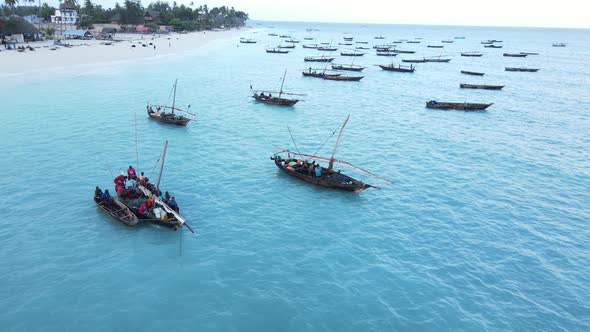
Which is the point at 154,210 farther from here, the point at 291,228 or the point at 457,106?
the point at 457,106

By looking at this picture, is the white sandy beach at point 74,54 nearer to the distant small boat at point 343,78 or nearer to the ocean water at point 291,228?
the ocean water at point 291,228

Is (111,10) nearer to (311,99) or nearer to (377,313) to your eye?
(311,99)

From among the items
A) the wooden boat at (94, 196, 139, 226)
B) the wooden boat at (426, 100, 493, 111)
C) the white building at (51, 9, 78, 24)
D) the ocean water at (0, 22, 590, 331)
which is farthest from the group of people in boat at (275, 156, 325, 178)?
the white building at (51, 9, 78, 24)

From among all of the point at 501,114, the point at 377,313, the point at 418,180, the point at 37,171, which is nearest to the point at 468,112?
the point at 501,114

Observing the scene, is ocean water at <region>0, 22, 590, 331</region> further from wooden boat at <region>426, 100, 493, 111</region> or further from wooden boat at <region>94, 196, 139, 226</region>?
wooden boat at <region>426, 100, 493, 111</region>

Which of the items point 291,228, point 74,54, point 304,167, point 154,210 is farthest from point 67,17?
point 291,228
